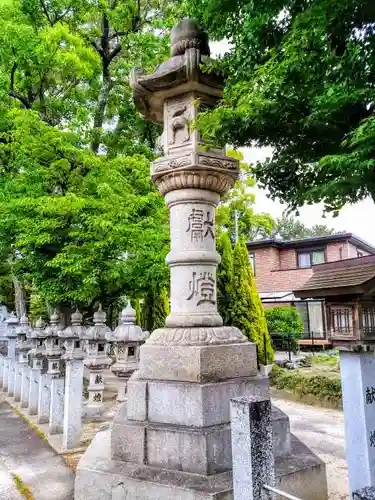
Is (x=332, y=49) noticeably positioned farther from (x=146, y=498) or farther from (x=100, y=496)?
(x=100, y=496)

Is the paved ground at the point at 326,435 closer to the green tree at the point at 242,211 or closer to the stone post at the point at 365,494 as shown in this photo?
the stone post at the point at 365,494

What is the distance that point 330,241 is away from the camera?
19141 mm

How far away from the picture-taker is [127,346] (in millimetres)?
4859

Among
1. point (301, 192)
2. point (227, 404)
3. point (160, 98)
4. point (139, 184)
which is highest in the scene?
point (139, 184)

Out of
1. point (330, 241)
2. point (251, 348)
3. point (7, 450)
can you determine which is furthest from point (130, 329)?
point (330, 241)

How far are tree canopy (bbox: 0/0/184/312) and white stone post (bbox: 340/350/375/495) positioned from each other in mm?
5251

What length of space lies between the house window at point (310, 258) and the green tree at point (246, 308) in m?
9.37

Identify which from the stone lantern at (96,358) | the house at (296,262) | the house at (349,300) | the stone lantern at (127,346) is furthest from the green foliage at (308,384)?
the house at (296,262)

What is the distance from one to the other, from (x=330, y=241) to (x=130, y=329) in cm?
1606

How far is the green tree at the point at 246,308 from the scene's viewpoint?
35.2 ft

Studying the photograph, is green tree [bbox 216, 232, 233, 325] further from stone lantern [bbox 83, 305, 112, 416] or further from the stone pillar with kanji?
the stone pillar with kanji

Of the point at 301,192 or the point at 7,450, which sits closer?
the point at 301,192

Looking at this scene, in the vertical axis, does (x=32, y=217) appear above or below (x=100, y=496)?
above

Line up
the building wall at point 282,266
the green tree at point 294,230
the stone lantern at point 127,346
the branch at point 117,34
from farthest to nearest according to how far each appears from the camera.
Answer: the green tree at point 294,230 → the building wall at point 282,266 → the branch at point 117,34 → the stone lantern at point 127,346
